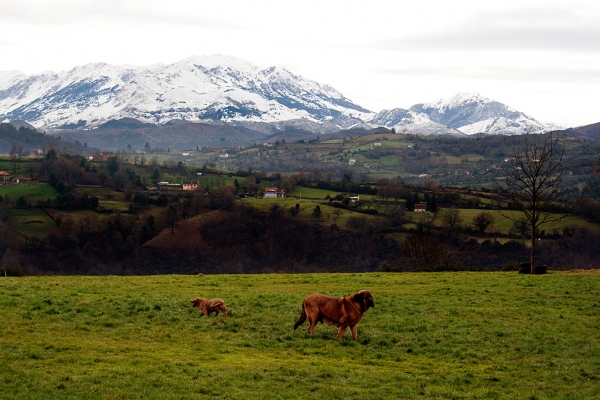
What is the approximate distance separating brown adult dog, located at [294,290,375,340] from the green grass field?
20.3 inches

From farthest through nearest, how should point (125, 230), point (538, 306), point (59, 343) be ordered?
point (125, 230) < point (538, 306) < point (59, 343)

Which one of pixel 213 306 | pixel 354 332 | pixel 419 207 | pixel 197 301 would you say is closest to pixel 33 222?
pixel 419 207

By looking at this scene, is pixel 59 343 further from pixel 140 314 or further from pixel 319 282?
pixel 319 282

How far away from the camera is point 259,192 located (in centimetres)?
15638

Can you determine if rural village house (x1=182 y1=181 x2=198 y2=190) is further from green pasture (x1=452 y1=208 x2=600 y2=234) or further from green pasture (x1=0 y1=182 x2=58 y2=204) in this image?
green pasture (x1=452 y1=208 x2=600 y2=234)

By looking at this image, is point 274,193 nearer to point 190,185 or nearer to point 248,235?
point 190,185

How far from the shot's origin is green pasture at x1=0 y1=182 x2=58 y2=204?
132 meters

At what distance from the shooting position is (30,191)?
13800 cm

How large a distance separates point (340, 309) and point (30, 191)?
132959mm

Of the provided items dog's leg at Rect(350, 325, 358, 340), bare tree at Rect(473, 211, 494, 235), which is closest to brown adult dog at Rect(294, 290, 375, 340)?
dog's leg at Rect(350, 325, 358, 340)

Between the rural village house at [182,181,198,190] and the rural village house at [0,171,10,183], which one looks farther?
the rural village house at [182,181,198,190]

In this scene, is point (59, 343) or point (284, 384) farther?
point (59, 343)

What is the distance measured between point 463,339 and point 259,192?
5437 inches

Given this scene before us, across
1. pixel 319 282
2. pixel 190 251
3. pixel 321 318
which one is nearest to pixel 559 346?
pixel 321 318
